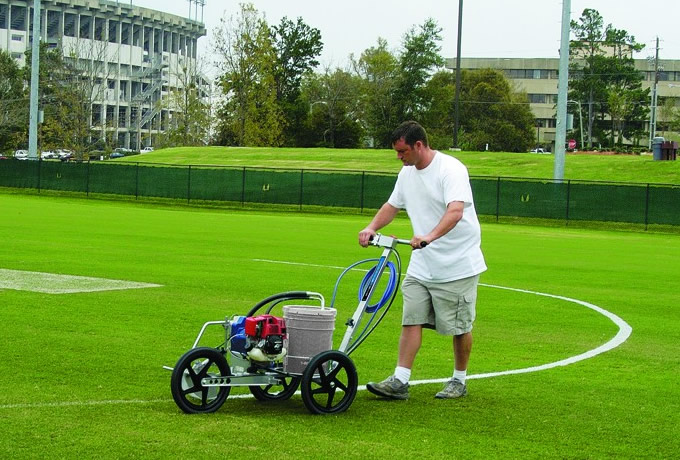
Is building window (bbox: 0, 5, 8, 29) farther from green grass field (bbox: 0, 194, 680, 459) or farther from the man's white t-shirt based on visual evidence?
the man's white t-shirt

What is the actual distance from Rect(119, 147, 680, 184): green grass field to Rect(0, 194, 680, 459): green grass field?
34398 millimetres

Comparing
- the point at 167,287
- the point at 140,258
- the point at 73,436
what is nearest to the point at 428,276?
the point at 73,436

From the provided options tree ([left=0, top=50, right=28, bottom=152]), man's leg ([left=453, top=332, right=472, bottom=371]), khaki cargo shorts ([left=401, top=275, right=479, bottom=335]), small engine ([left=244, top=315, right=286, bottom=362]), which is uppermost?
tree ([left=0, top=50, right=28, bottom=152])

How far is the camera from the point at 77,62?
303 feet

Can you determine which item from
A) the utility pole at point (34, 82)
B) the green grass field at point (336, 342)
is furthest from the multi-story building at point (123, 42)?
the green grass field at point (336, 342)

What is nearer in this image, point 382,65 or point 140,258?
point 140,258

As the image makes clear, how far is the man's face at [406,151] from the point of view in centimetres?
828

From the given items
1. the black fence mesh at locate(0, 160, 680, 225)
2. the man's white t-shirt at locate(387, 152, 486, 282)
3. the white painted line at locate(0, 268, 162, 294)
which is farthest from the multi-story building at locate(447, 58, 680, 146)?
the man's white t-shirt at locate(387, 152, 486, 282)

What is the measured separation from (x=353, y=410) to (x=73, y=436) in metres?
2.12

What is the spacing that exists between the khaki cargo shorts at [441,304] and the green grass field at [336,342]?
0.60m

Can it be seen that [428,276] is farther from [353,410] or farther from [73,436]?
[73,436]

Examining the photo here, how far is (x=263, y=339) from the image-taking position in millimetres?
7836

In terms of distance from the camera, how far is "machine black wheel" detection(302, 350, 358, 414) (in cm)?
778

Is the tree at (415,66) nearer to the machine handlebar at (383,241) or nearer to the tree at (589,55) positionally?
the tree at (589,55)
